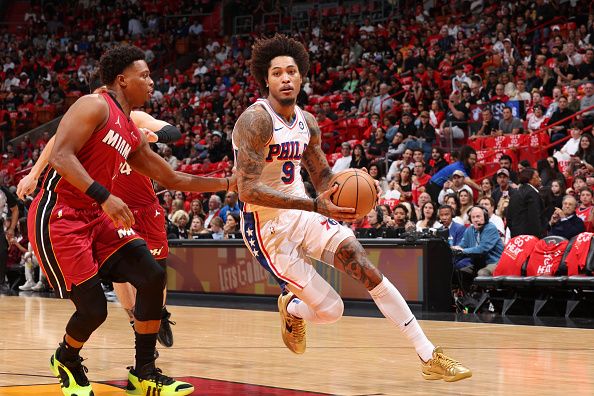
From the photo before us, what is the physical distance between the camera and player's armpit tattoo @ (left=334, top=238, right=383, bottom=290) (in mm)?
5566

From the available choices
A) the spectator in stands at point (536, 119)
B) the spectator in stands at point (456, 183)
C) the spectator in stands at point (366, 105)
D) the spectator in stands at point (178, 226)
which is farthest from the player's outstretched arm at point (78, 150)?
the spectator in stands at point (366, 105)

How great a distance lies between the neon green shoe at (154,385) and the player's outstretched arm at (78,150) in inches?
34.1

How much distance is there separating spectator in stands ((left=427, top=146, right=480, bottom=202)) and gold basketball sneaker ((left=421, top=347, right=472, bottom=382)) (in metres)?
8.56

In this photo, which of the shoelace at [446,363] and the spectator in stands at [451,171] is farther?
the spectator in stands at [451,171]

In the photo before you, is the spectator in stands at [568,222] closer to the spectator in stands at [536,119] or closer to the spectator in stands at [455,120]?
the spectator in stands at [536,119]

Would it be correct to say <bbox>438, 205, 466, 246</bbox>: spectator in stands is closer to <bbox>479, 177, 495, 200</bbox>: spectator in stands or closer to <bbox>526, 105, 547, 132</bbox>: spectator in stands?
<bbox>479, 177, 495, 200</bbox>: spectator in stands

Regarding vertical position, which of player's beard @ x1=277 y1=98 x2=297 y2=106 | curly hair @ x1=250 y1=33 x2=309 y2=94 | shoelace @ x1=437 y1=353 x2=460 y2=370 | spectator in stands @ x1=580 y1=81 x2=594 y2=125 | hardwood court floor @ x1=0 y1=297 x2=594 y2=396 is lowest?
hardwood court floor @ x1=0 y1=297 x2=594 y2=396

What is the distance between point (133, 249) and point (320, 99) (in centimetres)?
1592

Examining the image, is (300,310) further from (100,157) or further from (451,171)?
(451,171)

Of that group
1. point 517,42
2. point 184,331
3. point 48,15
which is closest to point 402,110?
point 517,42

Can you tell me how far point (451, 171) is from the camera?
13953 millimetres

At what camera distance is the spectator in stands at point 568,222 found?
10914 mm

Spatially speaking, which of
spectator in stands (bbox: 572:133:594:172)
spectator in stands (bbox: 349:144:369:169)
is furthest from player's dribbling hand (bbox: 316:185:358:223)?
spectator in stands (bbox: 349:144:369:169)

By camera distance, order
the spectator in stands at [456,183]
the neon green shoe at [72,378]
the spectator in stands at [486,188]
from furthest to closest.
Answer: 1. the spectator in stands at [456,183]
2. the spectator in stands at [486,188]
3. the neon green shoe at [72,378]
